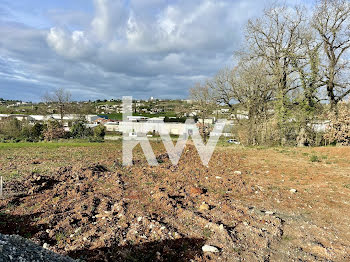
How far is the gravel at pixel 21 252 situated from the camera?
197cm

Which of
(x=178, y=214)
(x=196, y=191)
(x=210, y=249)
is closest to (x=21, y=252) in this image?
(x=210, y=249)

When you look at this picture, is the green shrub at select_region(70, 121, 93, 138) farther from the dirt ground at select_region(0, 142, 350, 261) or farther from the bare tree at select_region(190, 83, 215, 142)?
the dirt ground at select_region(0, 142, 350, 261)

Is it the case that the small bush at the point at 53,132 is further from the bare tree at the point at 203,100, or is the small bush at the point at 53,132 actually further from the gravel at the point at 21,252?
the gravel at the point at 21,252

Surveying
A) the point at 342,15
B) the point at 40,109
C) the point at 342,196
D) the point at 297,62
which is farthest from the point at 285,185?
the point at 40,109

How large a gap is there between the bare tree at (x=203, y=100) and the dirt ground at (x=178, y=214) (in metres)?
14.0

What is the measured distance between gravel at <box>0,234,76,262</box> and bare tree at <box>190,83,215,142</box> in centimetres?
1979

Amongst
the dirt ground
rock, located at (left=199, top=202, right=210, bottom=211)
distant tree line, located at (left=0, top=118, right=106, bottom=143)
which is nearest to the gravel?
the dirt ground

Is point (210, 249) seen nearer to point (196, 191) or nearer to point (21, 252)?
point (21, 252)

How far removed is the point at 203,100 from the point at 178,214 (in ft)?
60.0

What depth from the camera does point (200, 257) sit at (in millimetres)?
3020

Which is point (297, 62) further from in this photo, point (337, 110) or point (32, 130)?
point (32, 130)

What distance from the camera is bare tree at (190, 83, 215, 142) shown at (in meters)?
21.3

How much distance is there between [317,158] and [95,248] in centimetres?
1114

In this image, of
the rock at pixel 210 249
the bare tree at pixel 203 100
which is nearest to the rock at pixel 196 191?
the rock at pixel 210 249
